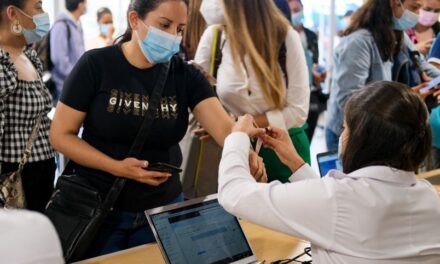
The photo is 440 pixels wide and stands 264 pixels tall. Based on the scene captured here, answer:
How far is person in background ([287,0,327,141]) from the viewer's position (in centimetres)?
543

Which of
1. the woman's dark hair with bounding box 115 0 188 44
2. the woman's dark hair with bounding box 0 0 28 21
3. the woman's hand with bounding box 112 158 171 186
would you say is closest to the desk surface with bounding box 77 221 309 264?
the woman's hand with bounding box 112 158 171 186

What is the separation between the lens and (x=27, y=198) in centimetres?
254

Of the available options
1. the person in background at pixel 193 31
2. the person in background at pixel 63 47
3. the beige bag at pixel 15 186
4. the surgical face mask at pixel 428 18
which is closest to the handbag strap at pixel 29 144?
the beige bag at pixel 15 186

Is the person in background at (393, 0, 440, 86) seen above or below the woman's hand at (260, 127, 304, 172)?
below

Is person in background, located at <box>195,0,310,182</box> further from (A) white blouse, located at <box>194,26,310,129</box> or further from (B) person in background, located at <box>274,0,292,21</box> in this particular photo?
(B) person in background, located at <box>274,0,292,21</box>

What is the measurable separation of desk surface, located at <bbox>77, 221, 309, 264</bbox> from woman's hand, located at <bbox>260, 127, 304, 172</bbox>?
1.08 ft

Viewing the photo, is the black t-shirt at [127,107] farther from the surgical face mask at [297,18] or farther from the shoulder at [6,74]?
the surgical face mask at [297,18]

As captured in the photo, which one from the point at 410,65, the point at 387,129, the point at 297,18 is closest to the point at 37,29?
the point at 387,129

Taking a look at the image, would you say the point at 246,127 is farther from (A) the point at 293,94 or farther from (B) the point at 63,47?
(B) the point at 63,47

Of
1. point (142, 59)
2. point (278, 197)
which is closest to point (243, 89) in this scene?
point (142, 59)

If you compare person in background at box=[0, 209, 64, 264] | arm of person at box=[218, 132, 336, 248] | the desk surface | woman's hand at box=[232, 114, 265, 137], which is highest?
person in background at box=[0, 209, 64, 264]

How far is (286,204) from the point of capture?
1553 mm

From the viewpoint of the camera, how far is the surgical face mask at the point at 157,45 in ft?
7.05

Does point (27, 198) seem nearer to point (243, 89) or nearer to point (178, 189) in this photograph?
point (178, 189)
